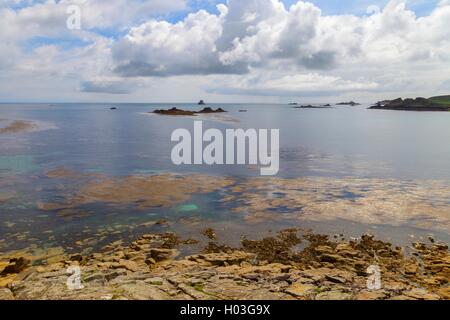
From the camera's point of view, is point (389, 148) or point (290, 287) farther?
point (389, 148)

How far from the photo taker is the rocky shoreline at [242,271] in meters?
13.8

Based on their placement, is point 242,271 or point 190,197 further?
point 190,197

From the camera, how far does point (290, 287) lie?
14477 mm

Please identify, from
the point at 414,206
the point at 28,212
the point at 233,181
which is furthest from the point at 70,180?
the point at 414,206

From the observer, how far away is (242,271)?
54.1ft

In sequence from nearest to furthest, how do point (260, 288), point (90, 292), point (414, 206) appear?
point (90, 292) < point (260, 288) < point (414, 206)

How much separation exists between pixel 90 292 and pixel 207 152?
44.9 m

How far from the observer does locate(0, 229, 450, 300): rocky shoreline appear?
13.8 meters

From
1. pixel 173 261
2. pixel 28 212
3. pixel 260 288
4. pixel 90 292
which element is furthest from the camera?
pixel 28 212

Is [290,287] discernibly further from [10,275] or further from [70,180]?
[70,180]

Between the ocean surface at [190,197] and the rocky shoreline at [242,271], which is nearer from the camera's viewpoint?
the rocky shoreline at [242,271]

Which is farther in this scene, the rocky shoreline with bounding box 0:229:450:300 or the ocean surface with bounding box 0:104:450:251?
the ocean surface with bounding box 0:104:450:251

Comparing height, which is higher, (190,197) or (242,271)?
(190,197)
